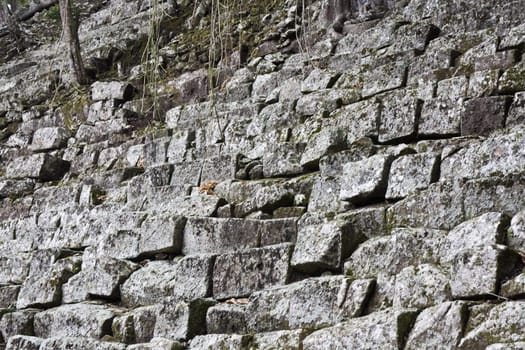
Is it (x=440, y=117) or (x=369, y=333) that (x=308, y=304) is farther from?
(x=440, y=117)

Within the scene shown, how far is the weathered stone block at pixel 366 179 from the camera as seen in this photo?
6.32 metres

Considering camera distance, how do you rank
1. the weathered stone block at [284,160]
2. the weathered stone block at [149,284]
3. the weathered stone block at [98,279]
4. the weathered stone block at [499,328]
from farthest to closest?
the weathered stone block at [284,160], the weathered stone block at [98,279], the weathered stone block at [149,284], the weathered stone block at [499,328]

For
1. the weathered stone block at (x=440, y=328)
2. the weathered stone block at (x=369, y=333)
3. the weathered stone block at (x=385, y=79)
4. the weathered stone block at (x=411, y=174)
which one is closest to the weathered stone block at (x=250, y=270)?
the weathered stone block at (x=411, y=174)

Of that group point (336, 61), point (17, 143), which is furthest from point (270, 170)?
point (17, 143)

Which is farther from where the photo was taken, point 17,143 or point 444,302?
point 17,143

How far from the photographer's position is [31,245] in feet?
32.0

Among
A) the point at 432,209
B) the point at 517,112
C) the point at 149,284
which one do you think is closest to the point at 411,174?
the point at 432,209

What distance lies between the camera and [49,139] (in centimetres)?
1330

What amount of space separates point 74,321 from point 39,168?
223 inches

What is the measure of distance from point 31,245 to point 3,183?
2589mm

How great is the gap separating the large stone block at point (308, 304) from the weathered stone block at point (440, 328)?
2.19 ft

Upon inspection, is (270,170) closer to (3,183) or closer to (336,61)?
(336,61)

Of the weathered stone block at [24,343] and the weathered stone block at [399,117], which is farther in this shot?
the weathered stone block at [399,117]

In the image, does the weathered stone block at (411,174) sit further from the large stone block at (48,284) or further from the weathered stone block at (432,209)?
the large stone block at (48,284)
